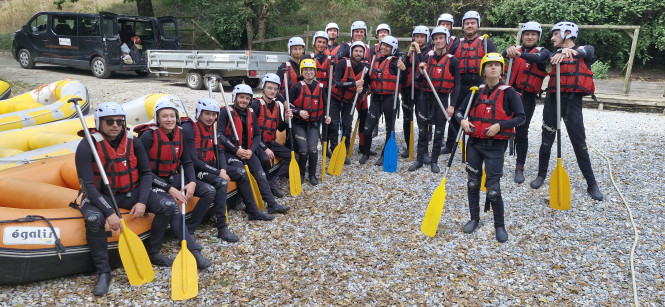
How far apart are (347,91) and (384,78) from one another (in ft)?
2.24

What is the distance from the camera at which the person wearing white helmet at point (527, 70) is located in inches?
240

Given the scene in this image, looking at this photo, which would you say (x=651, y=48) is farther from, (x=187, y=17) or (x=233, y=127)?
(x=187, y=17)

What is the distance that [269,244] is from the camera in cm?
520

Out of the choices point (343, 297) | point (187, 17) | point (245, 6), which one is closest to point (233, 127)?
point (343, 297)

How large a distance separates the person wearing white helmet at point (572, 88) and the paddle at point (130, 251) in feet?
17.3

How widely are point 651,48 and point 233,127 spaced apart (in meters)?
18.9

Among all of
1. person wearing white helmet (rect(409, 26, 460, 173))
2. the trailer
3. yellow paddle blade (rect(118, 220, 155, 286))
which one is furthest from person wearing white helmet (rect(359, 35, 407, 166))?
the trailer

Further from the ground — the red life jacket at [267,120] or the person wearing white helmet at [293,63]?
the person wearing white helmet at [293,63]

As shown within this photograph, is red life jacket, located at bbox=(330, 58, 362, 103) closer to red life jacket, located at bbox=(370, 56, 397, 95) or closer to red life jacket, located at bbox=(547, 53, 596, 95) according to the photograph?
red life jacket, located at bbox=(370, 56, 397, 95)

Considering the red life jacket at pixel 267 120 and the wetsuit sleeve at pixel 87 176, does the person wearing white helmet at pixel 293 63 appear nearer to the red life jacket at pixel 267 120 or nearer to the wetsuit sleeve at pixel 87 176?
the red life jacket at pixel 267 120

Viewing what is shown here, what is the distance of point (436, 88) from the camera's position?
23.3 feet

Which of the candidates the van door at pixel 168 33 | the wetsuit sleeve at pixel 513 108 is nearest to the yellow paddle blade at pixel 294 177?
the wetsuit sleeve at pixel 513 108

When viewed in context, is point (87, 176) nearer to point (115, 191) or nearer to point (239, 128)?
point (115, 191)

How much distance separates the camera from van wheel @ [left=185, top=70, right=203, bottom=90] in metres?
15.2
